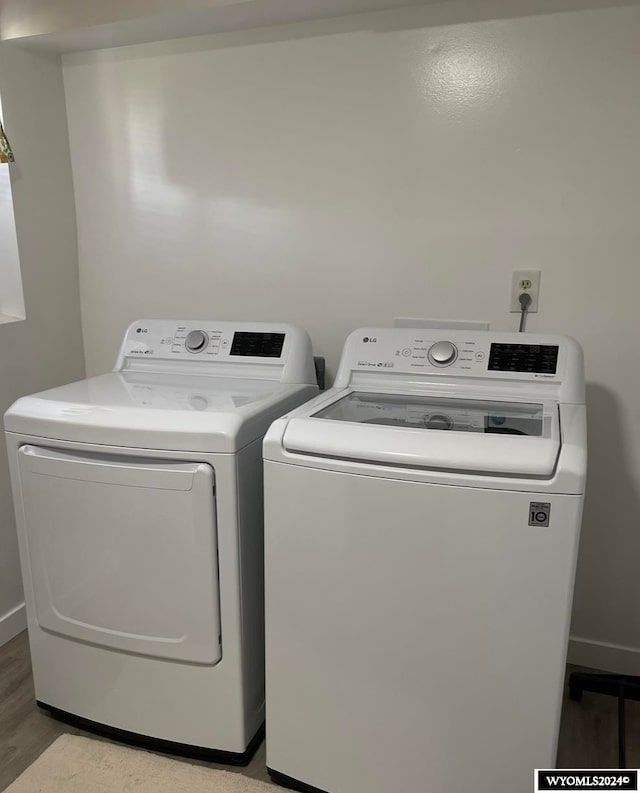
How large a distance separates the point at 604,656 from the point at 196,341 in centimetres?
158

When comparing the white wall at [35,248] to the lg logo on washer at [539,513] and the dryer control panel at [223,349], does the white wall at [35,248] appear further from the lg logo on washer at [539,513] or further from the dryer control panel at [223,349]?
the lg logo on washer at [539,513]

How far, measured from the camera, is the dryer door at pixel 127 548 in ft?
4.78

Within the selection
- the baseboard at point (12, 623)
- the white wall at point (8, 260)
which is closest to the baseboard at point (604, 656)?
the baseboard at point (12, 623)

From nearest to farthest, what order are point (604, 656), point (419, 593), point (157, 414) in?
point (419, 593), point (157, 414), point (604, 656)

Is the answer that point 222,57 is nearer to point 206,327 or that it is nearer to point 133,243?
point 133,243

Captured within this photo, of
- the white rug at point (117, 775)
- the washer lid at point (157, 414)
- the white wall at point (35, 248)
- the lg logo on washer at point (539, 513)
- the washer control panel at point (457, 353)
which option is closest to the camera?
the lg logo on washer at point (539, 513)

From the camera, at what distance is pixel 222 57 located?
2039 millimetres

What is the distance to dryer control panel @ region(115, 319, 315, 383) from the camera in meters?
1.87

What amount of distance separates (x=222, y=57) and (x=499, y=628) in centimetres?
184

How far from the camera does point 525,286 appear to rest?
6.10 ft

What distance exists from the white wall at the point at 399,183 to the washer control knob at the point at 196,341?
0.28m

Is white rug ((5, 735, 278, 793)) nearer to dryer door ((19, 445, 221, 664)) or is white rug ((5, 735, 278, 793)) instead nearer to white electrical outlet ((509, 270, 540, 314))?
dryer door ((19, 445, 221, 664))

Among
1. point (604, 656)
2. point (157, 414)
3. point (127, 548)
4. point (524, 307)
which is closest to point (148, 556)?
point (127, 548)

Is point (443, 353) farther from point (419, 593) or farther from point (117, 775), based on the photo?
point (117, 775)
